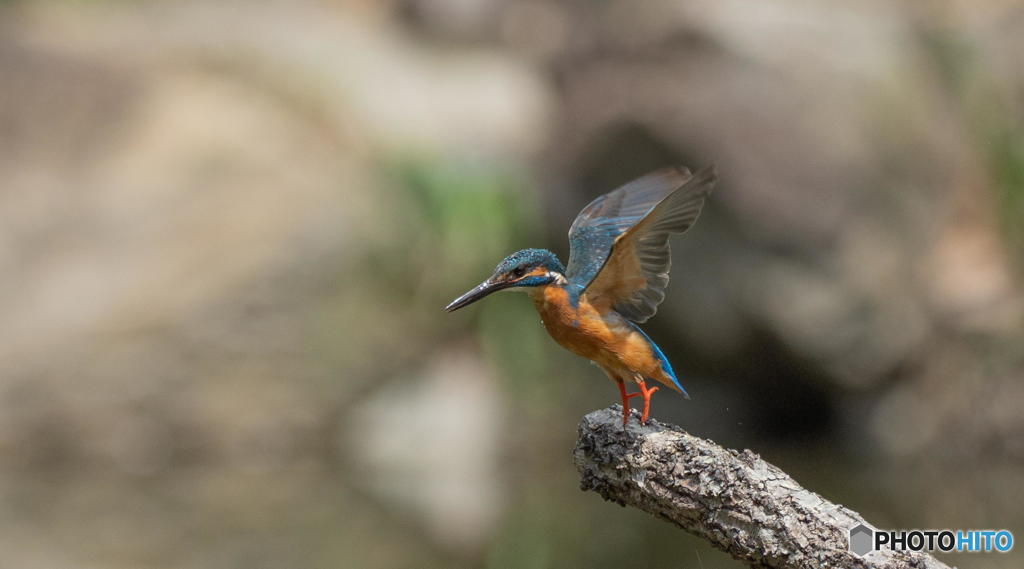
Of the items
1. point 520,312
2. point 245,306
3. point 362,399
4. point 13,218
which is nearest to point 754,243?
point 520,312

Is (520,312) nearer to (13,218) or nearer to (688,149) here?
(688,149)

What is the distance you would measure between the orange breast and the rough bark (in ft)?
0.54

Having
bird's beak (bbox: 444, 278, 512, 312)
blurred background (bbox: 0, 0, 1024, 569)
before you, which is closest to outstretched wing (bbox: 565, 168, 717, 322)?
bird's beak (bbox: 444, 278, 512, 312)

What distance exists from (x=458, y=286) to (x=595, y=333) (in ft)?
14.9

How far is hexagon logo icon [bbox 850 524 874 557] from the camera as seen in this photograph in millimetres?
1970

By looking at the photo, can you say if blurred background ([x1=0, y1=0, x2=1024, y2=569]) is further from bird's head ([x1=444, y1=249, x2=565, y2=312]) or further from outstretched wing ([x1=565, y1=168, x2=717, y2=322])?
bird's head ([x1=444, y1=249, x2=565, y2=312])

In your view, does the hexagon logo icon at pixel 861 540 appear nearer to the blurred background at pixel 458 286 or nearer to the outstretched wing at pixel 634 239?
the outstretched wing at pixel 634 239

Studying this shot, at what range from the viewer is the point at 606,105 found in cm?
686

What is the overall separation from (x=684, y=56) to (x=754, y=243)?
124 cm

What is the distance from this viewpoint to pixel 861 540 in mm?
1988

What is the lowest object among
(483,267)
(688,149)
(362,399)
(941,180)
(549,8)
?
(362,399)
